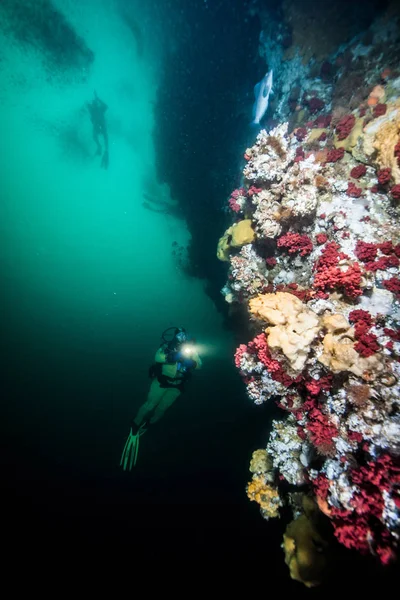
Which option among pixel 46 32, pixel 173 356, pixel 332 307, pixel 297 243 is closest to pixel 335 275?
pixel 332 307

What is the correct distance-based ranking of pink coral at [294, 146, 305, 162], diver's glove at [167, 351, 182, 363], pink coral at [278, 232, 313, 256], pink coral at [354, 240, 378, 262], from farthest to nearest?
diver's glove at [167, 351, 182, 363]
pink coral at [294, 146, 305, 162]
pink coral at [278, 232, 313, 256]
pink coral at [354, 240, 378, 262]

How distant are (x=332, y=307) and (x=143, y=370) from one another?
32.8 m

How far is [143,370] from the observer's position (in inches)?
1362

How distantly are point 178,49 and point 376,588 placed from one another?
71.7 ft

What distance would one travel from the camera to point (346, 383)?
4359mm

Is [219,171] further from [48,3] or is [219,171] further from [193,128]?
[48,3]

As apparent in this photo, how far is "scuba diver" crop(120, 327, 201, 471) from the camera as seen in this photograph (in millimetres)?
10719

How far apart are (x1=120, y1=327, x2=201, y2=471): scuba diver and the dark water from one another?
2855 millimetres

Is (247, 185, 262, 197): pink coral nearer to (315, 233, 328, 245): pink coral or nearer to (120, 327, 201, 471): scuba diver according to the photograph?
(315, 233, 328, 245): pink coral

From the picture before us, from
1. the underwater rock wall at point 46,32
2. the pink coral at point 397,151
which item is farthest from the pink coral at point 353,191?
the underwater rock wall at point 46,32

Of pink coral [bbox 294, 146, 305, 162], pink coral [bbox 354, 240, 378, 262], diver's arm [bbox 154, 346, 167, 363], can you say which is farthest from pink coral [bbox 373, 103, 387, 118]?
diver's arm [bbox 154, 346, 167, 363]

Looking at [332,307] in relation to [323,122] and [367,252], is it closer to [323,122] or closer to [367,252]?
[367,252]

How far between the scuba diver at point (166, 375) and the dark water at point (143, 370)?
2855 millimetres

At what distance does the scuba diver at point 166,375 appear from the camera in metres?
10.7
